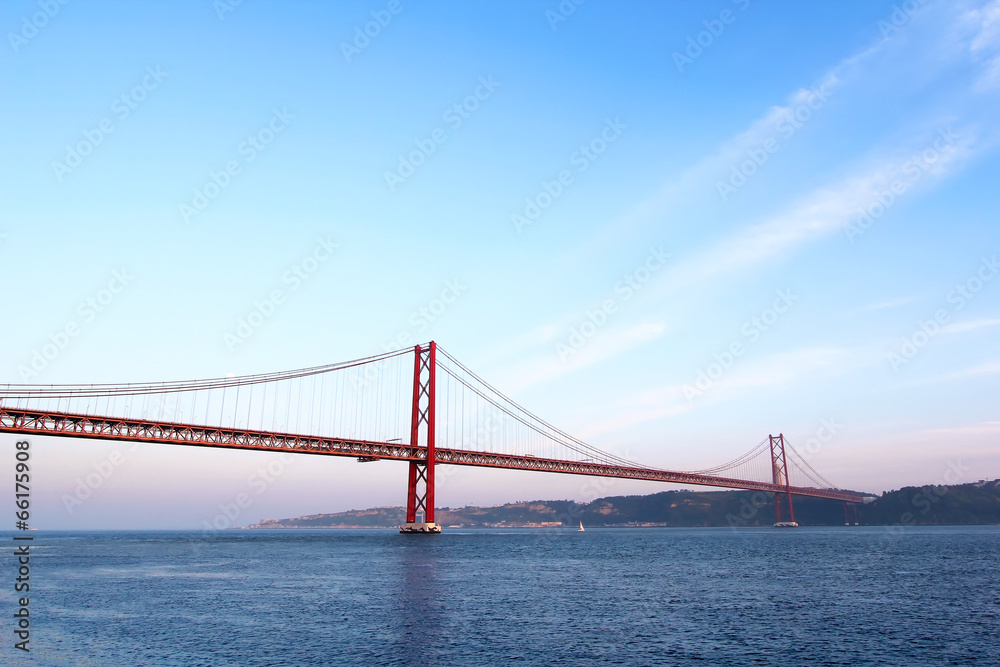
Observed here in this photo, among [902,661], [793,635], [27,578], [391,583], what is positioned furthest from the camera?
[27,578]

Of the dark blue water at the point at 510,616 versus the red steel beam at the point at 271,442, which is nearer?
the dark blue water at the point at 510,616

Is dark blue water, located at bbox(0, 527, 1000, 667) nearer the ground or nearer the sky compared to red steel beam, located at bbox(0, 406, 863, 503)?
nearer the ground

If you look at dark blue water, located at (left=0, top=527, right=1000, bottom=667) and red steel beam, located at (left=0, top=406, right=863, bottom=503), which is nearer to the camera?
dark blue water, located at (left=0, top=527, right=1000, bottom=667)

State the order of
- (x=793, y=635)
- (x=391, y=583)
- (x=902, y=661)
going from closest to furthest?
(x=902, y=661)
(x=793, y=635)
(x=391, y=583)

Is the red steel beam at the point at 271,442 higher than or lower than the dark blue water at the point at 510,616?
higher

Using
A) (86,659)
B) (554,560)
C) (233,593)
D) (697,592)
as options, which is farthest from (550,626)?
(554,560)

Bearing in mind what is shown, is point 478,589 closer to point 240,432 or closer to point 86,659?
point 86,659

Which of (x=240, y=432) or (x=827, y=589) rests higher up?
(x=240, y=432)

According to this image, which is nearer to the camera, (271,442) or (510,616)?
(510,616)
